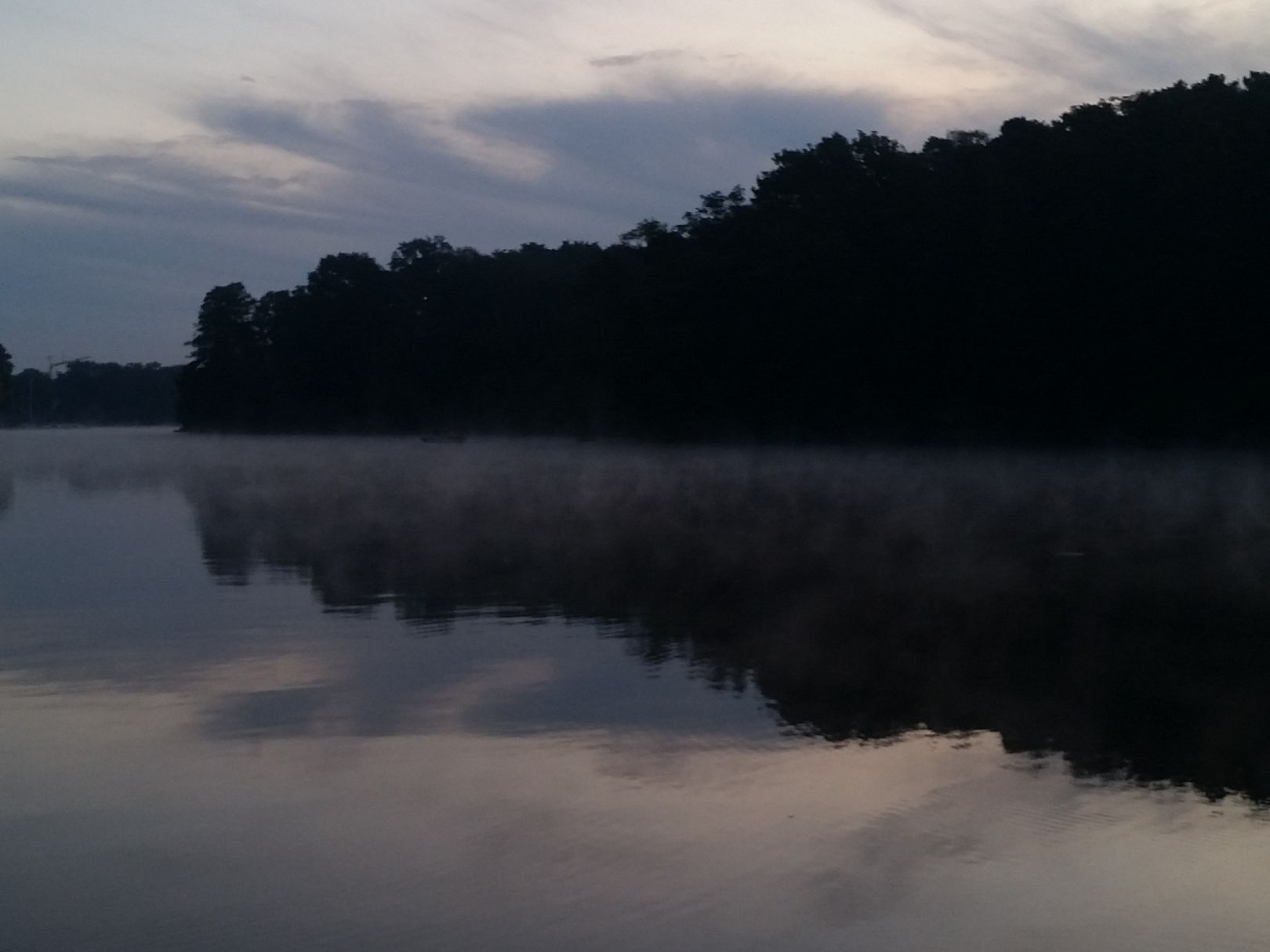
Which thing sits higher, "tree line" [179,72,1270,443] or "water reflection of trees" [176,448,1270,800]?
"tree line" [179,72,1270,443]

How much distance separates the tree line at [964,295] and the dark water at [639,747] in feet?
90.0

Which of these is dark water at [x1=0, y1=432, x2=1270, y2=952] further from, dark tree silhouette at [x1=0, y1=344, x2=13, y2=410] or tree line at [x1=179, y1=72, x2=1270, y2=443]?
dark tree silhouette at [x1=0, y1=344, x2=13, y2=410]

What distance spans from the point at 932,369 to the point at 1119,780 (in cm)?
4580

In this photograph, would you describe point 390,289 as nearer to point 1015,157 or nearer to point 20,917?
point 1015,157

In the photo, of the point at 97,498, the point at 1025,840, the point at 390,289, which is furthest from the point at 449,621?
the point at 390,289

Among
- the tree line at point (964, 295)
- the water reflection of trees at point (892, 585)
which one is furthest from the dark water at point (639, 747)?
the tree line at point (964, 295)

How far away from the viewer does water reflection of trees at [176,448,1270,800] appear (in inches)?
351

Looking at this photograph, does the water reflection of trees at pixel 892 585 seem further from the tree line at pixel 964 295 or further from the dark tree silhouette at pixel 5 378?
the dark tree silhouette at pixel 5 378

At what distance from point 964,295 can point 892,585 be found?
1500 inches

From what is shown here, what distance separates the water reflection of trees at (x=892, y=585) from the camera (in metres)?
8.92

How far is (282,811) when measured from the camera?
682cm

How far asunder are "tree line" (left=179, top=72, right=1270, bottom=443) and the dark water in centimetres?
2744

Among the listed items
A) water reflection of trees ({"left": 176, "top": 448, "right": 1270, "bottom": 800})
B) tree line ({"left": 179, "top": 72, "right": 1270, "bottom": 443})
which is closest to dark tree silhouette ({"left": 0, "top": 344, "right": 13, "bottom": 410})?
tree line ({"left": 179, "top": 72, "right": 1270, "bottom": 443})

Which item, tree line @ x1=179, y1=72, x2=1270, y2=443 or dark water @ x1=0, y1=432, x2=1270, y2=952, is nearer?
dark water @ x1=0, y1=432, x2=1270, y2=952
